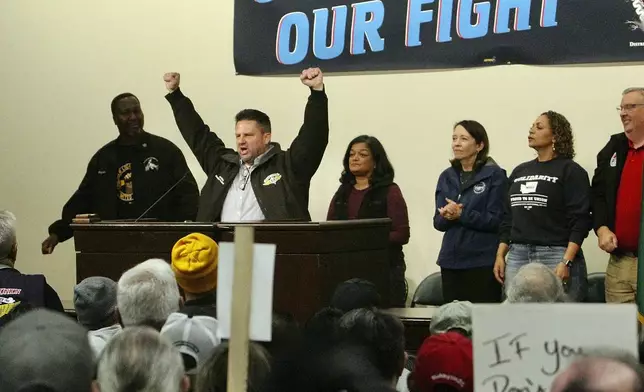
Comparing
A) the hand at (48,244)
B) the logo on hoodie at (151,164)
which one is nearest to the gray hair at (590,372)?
the logo on hoodie at (151,164)

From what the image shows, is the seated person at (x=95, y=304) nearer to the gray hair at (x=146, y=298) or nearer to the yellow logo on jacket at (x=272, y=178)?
the gray hair at (x=146, y=298)

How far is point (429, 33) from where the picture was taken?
245 inches

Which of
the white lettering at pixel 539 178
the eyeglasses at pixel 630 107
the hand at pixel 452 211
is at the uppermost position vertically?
the eyeglasses at pixel 630 107

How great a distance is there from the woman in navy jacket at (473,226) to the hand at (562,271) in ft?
1.33

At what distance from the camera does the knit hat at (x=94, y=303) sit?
10.9ft

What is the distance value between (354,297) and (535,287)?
0.60 metres

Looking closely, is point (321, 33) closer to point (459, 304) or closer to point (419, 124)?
point (419, 124)

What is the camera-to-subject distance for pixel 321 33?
6461 millimetres

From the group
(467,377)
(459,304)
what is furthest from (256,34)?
(467,377)

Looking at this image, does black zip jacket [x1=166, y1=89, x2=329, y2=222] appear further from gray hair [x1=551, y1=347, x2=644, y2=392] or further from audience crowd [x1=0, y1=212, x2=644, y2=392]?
gray hair [x1=551, y1=347, x2=644, y2=392]

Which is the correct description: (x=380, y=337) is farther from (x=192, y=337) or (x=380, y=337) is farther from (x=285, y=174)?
(x=285, y=174)

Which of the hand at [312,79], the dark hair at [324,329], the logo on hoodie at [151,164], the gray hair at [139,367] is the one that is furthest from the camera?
the logo on hoodie at [151,164]

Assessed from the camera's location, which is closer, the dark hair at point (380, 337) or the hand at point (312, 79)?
the dark hair at point (380, 337)

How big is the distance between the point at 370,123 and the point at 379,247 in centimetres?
217
